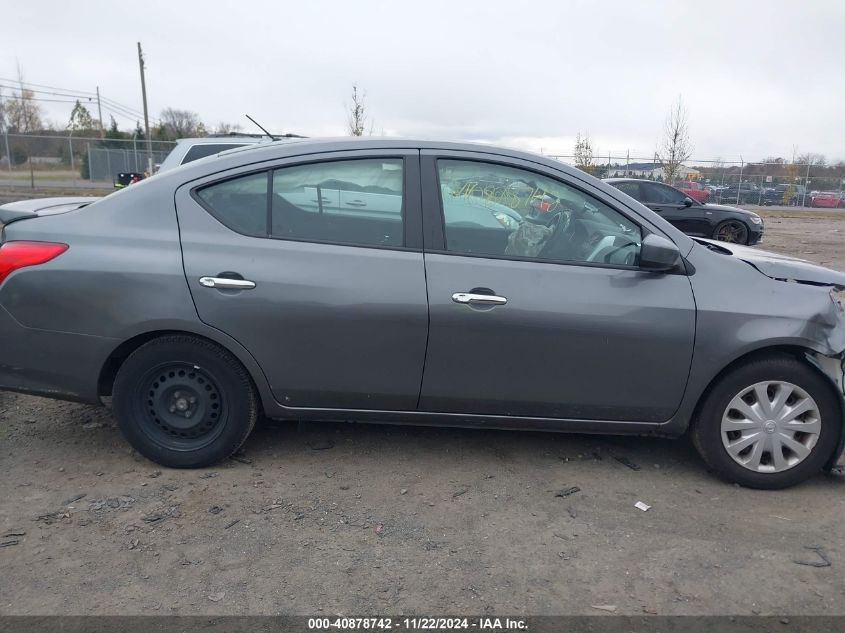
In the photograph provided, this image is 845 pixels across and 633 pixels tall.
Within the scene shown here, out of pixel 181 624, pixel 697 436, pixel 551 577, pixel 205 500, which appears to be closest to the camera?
pixel 181 624

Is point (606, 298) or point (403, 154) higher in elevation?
point (403, 154)

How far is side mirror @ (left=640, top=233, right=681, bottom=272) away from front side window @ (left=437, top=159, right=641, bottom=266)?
107 millimetres

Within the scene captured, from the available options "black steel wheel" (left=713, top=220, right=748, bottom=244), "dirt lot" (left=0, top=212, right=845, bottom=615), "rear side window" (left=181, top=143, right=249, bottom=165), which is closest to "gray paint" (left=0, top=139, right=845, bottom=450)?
"dirt lot" (left=0, top=212, right=845, bottom=615)

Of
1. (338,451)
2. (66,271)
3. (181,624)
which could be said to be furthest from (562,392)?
(66,271)

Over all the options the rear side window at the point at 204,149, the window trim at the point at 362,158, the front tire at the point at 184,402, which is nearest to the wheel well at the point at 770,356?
the window trim at the point at 362,158

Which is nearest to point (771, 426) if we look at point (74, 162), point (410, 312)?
point (410, 312)

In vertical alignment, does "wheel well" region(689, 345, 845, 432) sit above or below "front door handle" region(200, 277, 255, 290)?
below

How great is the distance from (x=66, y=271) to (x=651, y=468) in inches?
130

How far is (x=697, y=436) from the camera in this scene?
360 cm

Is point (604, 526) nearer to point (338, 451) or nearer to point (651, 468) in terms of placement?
point (651, 468)

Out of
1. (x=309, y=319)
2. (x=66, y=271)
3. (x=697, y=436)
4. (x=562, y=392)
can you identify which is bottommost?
(x=697, y=436)

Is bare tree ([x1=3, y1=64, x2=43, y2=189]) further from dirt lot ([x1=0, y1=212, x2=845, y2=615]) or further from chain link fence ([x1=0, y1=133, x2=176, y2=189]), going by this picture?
dirt lot ([x1=0, y1=212, x2=845, y2=615])

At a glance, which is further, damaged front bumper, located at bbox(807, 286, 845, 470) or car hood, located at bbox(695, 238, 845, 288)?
car hood, located at bbox(695, 238, 845, 288)

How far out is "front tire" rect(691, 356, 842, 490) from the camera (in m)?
3.48
